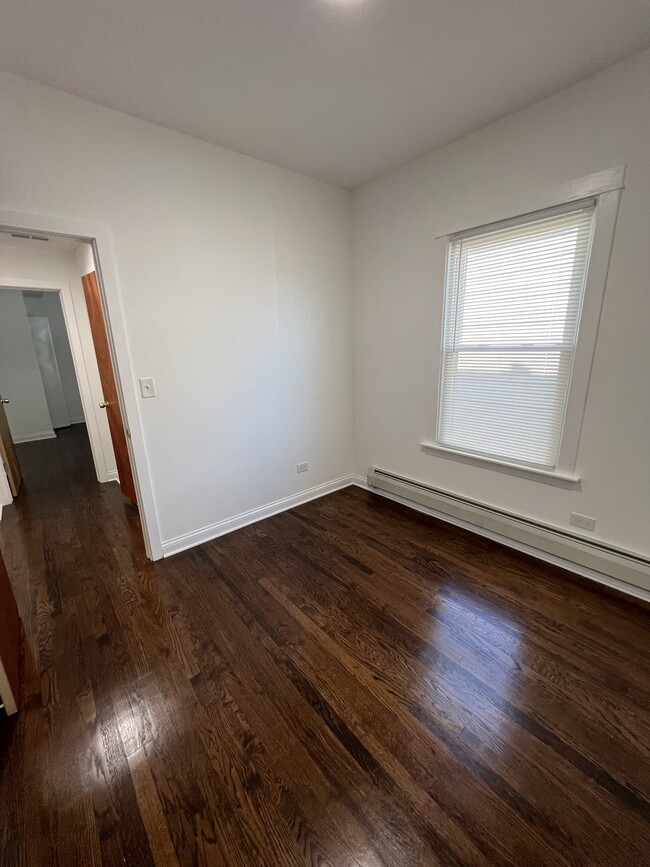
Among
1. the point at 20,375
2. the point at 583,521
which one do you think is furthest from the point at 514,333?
the point at 20,375

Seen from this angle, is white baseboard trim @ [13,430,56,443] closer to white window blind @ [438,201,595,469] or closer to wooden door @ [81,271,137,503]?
wooden door @ [81,271,137,503]

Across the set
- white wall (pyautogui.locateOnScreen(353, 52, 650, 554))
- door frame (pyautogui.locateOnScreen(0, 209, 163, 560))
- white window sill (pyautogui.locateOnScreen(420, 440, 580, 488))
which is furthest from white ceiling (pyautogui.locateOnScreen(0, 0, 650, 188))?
white window sill (pyautogui.locateOnScreen(420, 440, 580, 488))

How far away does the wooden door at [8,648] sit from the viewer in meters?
1.38

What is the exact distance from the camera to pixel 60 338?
7043mm

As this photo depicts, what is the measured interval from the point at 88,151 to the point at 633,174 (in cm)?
290

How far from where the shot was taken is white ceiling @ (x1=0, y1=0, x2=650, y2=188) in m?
1.37

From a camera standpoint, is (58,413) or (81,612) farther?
(58,413)

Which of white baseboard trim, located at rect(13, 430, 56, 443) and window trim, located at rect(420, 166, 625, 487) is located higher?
window trim, located at rect(420, 166, 625, 487)

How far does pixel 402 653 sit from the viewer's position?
5.49 feet

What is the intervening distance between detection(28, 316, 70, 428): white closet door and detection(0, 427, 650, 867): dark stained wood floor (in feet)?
19.1

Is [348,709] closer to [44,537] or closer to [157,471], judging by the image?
[157,471]

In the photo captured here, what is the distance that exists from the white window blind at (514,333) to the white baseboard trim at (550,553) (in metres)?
0.48

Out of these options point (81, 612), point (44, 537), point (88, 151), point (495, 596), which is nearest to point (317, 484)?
point (495, 596)

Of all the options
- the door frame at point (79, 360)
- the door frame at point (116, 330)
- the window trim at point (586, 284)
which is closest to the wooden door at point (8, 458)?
the door frame at point (79, 360)
